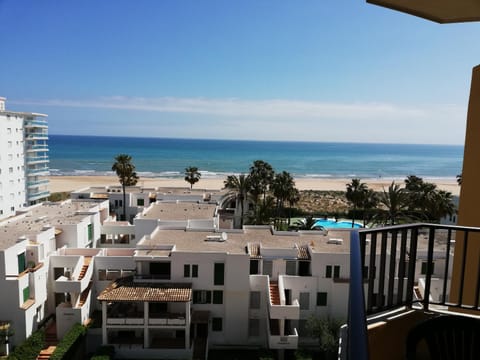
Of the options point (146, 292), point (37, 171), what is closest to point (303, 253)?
point (146, 292)

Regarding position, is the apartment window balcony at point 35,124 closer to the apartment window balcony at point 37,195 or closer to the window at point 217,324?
the apartment window balcony at point 37,195

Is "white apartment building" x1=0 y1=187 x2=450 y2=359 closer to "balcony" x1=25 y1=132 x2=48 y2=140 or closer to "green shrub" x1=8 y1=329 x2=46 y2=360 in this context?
"green shrub" x1=8 y1=329 x2=46 y2=360

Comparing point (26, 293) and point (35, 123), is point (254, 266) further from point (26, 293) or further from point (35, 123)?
point (35, 123)

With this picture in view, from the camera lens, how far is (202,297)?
77.2 feet

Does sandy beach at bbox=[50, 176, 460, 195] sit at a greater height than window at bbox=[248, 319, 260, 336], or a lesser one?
greater

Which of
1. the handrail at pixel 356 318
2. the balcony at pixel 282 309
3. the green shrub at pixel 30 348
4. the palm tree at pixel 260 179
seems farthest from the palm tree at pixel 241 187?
the handrail at pixel 356 318

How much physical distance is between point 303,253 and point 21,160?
142 feet

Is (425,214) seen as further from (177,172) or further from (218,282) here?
(177,172)

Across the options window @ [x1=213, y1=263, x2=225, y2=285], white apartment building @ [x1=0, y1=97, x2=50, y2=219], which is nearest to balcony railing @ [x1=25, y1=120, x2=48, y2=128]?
white apartment building @ [x1=0, y1=97, x2=50, y2=219]

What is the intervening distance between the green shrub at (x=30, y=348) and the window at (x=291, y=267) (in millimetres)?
13912

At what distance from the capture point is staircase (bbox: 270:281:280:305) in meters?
22.5

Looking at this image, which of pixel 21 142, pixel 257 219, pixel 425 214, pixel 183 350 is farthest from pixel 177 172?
pixel 183 350

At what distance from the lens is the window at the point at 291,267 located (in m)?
24.2

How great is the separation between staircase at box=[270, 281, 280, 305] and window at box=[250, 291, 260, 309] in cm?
90
